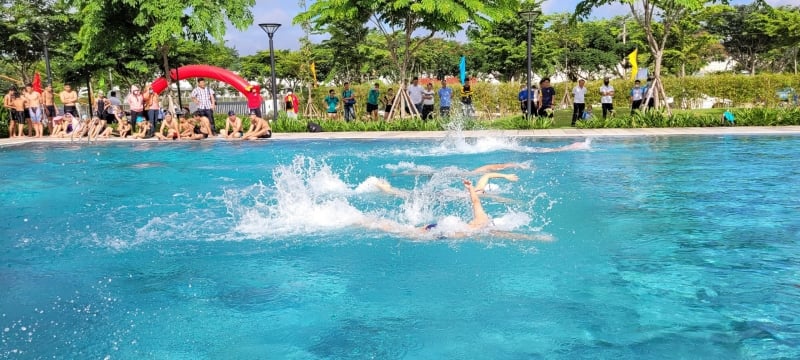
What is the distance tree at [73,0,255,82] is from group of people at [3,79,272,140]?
5.34ft

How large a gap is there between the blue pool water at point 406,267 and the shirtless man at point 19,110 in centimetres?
934

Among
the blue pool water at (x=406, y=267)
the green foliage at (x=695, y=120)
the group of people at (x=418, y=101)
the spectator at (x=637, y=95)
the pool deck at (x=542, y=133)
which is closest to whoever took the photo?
the blue pool water at (x=406, y=267)

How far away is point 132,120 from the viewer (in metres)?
21.3

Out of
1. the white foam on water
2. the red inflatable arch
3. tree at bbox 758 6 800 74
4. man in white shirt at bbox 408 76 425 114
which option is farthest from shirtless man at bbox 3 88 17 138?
tree at bbox 758 6 800 74

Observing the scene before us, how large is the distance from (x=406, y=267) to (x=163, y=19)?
51.9 feet

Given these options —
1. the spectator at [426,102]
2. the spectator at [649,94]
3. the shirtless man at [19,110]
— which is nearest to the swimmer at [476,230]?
the spectator at [426,102]

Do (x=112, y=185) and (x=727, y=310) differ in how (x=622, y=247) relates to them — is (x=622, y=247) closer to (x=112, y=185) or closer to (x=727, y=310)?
(x=727, y=310)

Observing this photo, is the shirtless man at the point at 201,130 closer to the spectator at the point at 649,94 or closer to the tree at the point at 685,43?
the spectator at the point at 649,94

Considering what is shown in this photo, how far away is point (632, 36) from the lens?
51.2m

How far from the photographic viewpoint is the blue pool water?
16.7ft

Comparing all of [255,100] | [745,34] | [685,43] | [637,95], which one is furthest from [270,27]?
[745,34]

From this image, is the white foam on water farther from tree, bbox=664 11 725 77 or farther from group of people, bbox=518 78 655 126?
tree, bbox=664 11 725 77

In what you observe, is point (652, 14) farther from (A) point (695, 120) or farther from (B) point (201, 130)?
(B) point (201, 130)

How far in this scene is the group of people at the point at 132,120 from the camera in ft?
63.7
